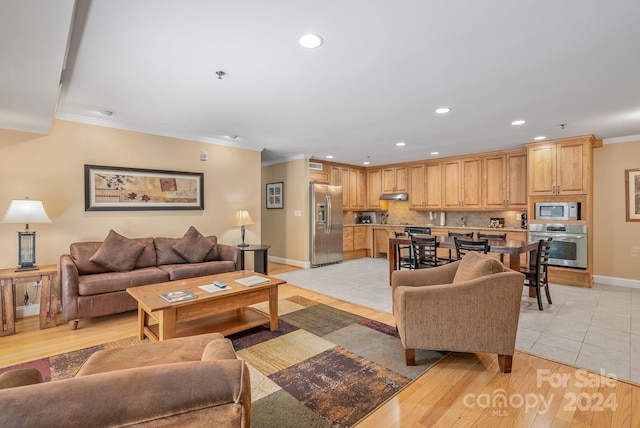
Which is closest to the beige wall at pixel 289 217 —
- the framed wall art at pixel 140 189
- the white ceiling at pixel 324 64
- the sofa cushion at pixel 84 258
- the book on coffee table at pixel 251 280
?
the framed wall art at pixel 140 189

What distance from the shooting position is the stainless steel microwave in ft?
15.6

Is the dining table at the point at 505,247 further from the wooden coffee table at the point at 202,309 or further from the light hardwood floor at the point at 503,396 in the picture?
the wooden coffee table at the point at 202,309

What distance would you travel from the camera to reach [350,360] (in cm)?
244

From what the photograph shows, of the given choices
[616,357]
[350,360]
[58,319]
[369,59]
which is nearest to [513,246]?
[616,357]

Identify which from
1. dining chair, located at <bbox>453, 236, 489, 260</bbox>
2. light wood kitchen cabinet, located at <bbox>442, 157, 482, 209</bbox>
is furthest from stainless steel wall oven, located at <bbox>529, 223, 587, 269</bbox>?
dining chair, located at <bbox>453, 236, 489, 260</bbox>

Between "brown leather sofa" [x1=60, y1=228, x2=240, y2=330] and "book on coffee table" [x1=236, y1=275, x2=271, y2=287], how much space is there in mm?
1164

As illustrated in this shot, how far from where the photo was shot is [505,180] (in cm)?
575

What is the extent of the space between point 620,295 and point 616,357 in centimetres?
254

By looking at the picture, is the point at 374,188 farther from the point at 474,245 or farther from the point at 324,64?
the point at 324,64

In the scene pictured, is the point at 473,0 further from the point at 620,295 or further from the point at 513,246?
the point at 620,295

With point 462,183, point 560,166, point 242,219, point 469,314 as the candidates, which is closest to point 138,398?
point 469,314

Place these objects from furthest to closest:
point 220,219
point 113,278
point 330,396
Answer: point 220,219 < point 113,278 < point 330,396

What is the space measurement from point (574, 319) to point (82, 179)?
609 centimetres

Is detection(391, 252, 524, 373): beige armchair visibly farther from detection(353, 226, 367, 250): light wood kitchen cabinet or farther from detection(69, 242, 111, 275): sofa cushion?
detection(353, 226, 367, 250): light wood kitchen cabinet
